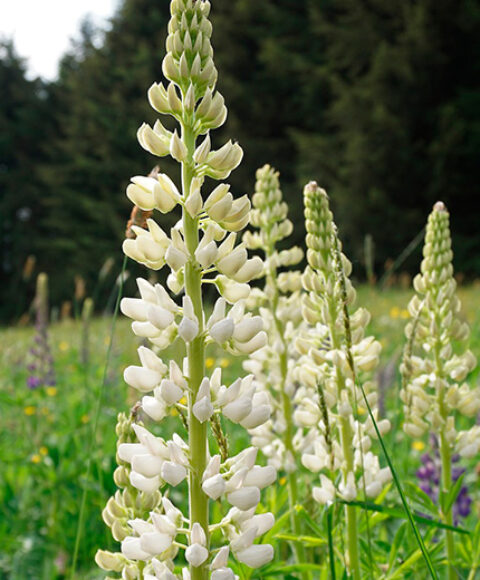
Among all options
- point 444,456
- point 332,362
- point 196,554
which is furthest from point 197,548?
point 444,456

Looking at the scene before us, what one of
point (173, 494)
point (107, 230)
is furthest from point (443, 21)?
point (173, 494)

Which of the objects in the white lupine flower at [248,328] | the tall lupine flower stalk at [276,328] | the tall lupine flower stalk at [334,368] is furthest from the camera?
the tall lupine flower stalk at [276,328]

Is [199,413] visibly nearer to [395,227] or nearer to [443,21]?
[395,227]

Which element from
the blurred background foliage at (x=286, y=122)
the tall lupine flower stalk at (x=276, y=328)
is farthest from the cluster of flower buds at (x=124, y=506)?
the blurred background foliage at (x=286, y=122)

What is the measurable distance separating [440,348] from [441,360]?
1.3 inches

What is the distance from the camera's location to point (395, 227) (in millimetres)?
18641

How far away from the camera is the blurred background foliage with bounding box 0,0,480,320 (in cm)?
1898

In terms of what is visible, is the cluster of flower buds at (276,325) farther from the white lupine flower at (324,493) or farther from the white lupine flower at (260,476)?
the white lupine flower at (260,476)

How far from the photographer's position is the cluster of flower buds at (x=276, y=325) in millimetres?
1661

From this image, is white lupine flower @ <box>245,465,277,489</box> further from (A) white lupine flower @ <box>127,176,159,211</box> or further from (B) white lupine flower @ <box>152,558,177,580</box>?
(A) white lupine flower @ <box>127,176,159,211</box>

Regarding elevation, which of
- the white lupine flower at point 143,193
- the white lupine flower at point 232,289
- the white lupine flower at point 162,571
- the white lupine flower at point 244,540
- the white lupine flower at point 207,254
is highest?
the white lupine flower at point 143,193

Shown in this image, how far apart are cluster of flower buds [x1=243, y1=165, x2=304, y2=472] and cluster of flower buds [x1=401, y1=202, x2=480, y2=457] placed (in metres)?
0.33

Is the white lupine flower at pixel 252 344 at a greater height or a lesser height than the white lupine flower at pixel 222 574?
greater

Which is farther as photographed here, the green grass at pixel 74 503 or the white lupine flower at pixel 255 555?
the green grass at pixel 74 503
